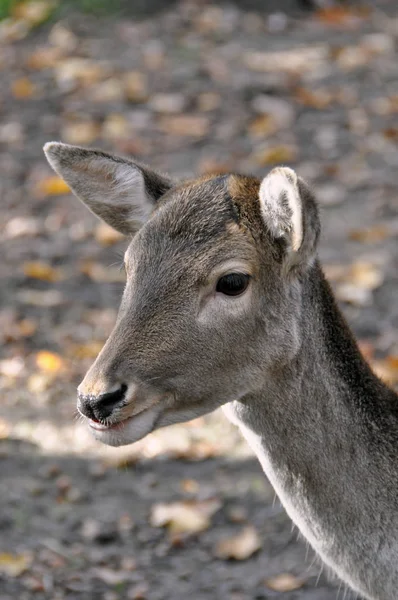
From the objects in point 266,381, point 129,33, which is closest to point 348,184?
point 129,33

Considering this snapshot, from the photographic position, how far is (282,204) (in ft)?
11.1

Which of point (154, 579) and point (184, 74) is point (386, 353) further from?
point (184, 74)

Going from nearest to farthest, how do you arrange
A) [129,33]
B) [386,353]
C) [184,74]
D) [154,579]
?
[154,579] < [386,353] < [184,74] < [129,33]

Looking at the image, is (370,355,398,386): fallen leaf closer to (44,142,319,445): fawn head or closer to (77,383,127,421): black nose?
(44,142,319,445): fawn head

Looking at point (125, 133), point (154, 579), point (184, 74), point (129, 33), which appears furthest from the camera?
point (129, 33)

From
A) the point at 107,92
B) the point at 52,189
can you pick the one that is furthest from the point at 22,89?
the point at 52,189

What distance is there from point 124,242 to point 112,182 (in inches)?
140

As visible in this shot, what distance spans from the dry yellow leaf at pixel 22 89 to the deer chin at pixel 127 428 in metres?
6.56

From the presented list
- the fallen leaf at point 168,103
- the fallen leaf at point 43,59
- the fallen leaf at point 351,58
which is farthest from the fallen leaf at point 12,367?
the fallen leaf at point 351,58

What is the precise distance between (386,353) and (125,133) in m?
→ 3.57

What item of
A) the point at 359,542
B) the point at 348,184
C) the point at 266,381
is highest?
the point at 266,381

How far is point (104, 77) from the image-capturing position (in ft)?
31.3

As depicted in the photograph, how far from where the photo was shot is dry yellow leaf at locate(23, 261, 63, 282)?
7.18 metres

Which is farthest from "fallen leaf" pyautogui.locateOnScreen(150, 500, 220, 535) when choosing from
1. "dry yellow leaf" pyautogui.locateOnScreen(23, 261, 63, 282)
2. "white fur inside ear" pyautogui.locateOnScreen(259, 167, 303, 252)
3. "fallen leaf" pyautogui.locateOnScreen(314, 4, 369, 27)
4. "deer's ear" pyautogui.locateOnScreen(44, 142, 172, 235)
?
"fallen leaf" pyautogui.locateOnScreen(314, 4, 369, 27)
